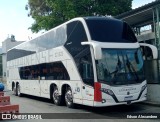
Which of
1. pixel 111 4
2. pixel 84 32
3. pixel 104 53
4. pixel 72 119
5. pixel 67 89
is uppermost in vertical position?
pixel 111 4

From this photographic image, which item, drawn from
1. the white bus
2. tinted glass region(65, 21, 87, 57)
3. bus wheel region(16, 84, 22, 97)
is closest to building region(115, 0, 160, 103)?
the white bus

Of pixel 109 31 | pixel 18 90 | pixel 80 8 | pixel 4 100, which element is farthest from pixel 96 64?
pixel 80 8

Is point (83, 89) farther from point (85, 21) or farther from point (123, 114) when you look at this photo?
point (85, 21)

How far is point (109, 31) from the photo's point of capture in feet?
40.8

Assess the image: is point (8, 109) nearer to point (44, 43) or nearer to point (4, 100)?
point (4, 100)

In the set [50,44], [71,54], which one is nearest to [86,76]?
[71,54]

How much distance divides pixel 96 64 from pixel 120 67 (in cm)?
103

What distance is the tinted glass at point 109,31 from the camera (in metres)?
12.2

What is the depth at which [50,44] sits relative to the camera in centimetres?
1619

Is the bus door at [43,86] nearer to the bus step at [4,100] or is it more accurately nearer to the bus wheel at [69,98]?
the bus wheel at [69,98]

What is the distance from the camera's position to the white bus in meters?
11.6

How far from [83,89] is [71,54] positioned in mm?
1926

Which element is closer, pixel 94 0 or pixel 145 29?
pixel 145 29

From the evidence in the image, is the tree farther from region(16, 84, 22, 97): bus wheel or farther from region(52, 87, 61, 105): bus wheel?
region(52, 87, 61, 105): bus wheel
